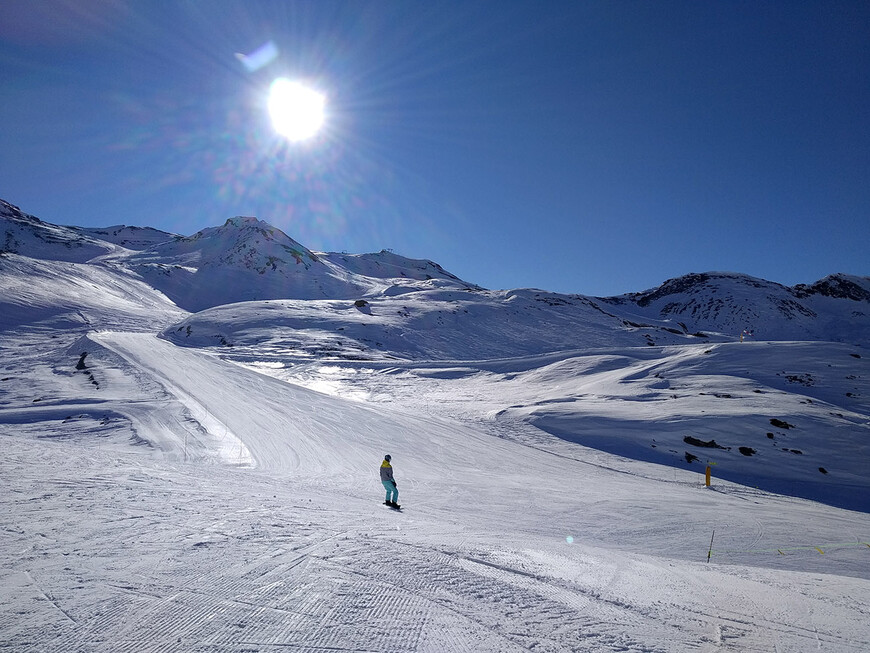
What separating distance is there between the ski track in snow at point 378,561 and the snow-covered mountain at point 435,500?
43 millimetres

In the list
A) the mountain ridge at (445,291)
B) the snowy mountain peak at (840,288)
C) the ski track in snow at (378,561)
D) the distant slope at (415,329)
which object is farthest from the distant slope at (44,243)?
the snowy mountain peak at (840,288)

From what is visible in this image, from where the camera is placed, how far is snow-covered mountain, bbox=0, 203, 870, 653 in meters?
4.09

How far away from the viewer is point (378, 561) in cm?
532

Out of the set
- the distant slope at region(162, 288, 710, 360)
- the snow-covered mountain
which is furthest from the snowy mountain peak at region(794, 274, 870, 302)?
the snow-covered mountain

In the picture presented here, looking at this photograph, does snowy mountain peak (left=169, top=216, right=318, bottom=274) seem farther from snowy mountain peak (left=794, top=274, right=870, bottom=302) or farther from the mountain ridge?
snowy mountain peak (left=794, top=274, right=870, bottom=302)

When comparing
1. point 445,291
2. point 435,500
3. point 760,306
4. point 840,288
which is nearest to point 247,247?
point 445,291

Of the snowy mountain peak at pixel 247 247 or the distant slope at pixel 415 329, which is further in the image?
the snowy mountain peak at pixel 247 247

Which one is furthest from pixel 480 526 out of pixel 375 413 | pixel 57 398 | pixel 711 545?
pixel 57 398

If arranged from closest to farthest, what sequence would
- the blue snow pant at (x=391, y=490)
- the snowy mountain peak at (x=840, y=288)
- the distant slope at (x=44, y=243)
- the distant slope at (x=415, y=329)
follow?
the blue snow pant at (x=391, y=490) < the distant slope at (x=415, y=329) < the distant slope at (x=44, y=243) < the snowy mountain peak at (x=840, y=288)

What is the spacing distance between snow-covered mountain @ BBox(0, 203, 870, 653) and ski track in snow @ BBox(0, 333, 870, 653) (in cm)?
4

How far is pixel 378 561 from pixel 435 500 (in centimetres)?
641

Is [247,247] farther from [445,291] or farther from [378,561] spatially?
[378,561]

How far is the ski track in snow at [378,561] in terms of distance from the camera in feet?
12.6

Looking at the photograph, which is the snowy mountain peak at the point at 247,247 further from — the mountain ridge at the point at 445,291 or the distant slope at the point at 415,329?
the distant slope at the point at 415,329
